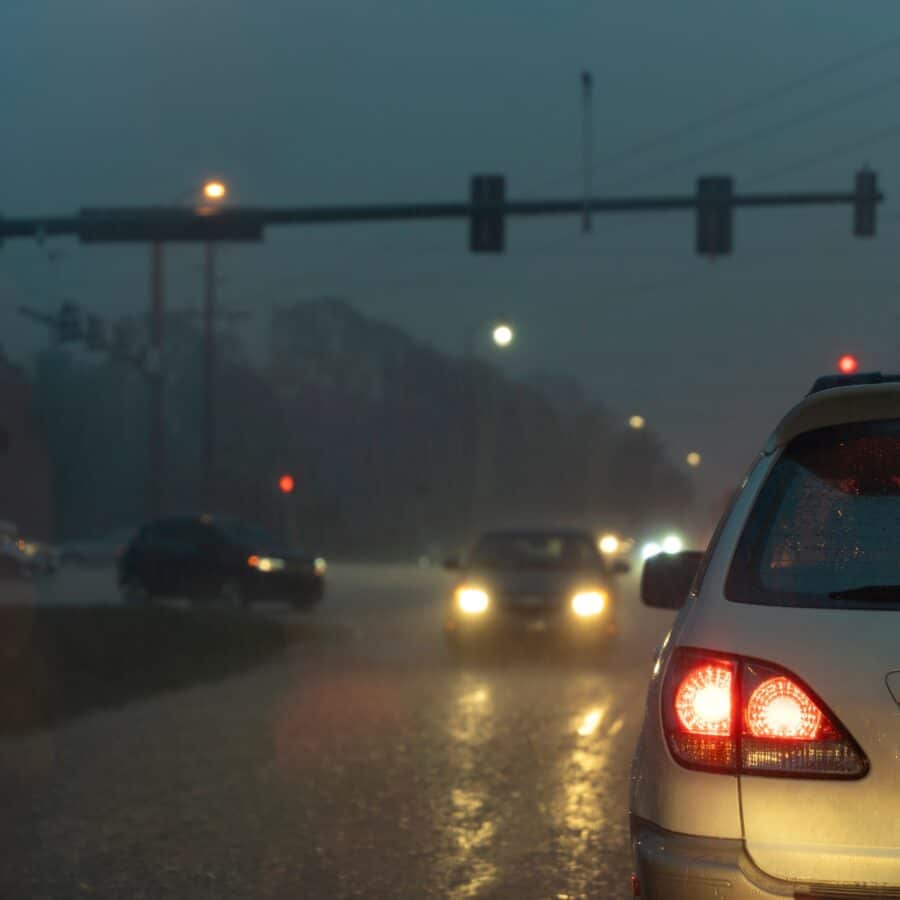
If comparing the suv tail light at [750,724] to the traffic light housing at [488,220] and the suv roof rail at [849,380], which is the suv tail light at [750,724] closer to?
the suv roof rail at [849,380]

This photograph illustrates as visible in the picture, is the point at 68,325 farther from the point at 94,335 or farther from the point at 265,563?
the point at 265,563

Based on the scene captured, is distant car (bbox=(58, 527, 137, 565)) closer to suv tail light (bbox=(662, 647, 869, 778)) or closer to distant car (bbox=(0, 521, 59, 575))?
distant car (bbox=(0, 521, 59, 575))

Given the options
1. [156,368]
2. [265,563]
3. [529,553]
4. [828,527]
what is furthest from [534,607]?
[156,368]

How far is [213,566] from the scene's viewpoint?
31125 millimetres

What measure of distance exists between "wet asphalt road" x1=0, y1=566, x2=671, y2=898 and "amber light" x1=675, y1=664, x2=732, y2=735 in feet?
10.1

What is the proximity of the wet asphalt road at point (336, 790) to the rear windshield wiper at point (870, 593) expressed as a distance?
11.1 ft

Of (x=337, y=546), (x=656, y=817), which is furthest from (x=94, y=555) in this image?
(x=656, y=817)

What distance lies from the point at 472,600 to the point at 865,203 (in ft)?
26.3

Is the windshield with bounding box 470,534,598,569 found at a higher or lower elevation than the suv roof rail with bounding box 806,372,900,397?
lower

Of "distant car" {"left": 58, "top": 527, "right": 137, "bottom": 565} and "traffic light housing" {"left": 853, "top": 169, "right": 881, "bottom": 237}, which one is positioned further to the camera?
"distant car" {"left": 58, "top": 527, "right": 137, "bottom": 565}

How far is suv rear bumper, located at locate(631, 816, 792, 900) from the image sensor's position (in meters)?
3.86

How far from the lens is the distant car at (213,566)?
3084 cm

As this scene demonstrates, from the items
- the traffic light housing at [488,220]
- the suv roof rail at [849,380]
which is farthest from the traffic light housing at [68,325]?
the suv roof rail at [849,380]

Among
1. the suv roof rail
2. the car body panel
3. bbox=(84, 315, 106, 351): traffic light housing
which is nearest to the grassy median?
the car body panel
